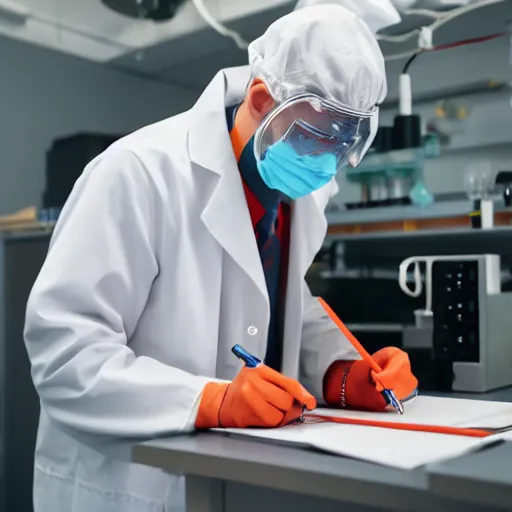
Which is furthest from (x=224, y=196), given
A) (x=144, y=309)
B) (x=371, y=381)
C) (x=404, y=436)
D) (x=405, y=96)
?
(x=405, y=96)

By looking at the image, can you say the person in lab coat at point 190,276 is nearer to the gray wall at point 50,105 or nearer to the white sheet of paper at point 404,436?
the white sheet of paper at point 404,436

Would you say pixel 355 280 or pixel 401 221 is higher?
pixel 401 221

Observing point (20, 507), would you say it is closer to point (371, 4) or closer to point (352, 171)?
point (352, 171)

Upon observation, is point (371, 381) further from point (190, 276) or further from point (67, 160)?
point (67, 160)

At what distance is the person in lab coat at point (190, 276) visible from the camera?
3.14ft

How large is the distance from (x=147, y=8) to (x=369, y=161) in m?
0.92

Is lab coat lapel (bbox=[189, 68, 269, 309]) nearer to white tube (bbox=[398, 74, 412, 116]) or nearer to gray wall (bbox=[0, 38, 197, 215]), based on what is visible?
white tube (bbox=[398, 74, 412, 116])

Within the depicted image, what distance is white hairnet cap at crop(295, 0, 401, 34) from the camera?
1.65 m

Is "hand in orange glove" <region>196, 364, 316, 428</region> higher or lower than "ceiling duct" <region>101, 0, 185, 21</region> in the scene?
lower

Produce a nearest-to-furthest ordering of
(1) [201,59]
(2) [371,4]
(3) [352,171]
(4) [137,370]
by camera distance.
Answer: (4) [137,370] → (2) [371,4] → (3) [352,171] → (1) [201,59]

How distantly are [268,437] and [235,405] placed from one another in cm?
7

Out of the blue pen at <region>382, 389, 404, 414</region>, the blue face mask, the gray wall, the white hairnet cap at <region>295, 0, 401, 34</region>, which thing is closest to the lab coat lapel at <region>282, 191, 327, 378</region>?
the blue face mask

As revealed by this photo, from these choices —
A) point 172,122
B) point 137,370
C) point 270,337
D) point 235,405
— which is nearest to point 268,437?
point 235,405

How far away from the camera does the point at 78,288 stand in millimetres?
998
